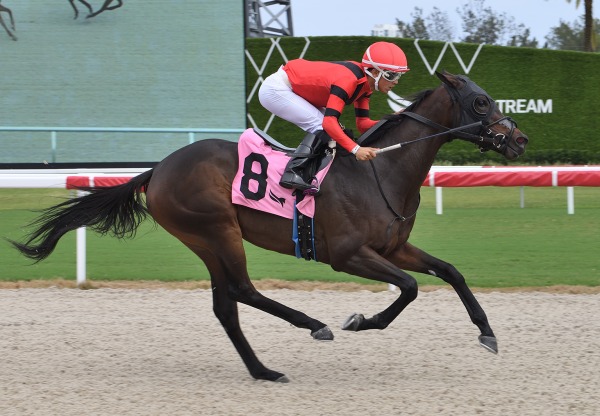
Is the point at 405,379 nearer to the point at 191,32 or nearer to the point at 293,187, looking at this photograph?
the point at 293,187

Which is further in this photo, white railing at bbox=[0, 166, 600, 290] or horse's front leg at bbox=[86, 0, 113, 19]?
horse's front leg at bbox=[86, 0, 113, 19]

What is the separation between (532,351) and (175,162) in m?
2.42

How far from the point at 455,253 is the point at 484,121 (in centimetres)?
384

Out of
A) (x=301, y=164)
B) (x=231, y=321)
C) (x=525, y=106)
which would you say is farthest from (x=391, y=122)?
(x=525, y=106)

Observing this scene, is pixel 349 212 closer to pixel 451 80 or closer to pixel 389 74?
pixel 389 74

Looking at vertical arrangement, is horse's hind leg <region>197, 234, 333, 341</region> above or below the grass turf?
above

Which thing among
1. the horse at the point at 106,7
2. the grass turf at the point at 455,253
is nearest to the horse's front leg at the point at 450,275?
the grass turf at the point at 455,253

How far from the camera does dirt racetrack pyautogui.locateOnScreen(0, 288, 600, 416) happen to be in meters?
3.16

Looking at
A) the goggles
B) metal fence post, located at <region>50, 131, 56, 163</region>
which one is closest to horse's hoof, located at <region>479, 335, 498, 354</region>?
the goggles

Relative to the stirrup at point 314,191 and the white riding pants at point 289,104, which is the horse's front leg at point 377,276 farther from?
the white riding pants at point 289,104

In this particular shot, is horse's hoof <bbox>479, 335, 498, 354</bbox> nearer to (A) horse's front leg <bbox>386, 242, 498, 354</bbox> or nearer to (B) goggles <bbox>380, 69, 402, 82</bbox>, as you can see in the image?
(A) horse's front leg <bbox>386, 242, 498, 354</bbox>

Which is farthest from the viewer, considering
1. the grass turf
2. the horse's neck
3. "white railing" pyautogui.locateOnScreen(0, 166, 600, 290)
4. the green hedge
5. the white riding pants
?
the green hedge

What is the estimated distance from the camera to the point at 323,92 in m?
3.77

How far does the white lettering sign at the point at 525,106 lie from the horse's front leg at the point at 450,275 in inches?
561
